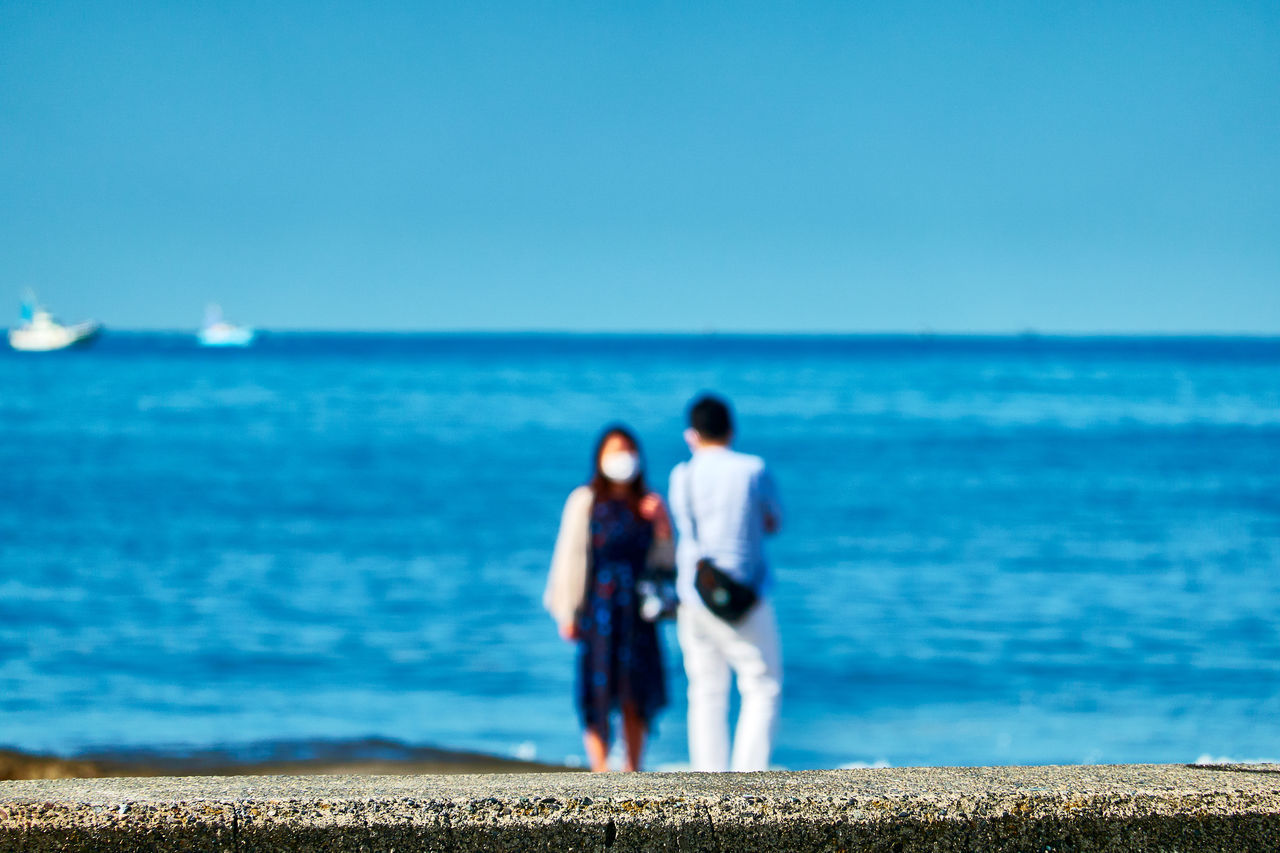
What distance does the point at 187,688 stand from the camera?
10.5 meters

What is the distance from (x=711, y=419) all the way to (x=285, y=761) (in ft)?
13.5

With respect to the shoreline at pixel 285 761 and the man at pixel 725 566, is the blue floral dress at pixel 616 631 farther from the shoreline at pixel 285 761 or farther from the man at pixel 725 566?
the shoreline at pixel 285 761

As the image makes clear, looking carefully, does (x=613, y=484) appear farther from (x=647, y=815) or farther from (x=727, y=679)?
(x=647, y=815)

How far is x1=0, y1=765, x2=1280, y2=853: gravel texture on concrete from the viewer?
1.83 meters

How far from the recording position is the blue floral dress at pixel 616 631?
553cm

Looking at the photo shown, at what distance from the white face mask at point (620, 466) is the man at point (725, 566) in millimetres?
249

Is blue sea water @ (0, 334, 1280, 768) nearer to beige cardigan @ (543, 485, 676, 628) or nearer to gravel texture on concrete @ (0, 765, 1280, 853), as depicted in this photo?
beige cardigan @ (543, 485, 676, 628)

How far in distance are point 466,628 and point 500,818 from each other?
11594 millimetres

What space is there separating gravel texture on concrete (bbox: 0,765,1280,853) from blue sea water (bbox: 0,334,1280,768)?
6.21 meters

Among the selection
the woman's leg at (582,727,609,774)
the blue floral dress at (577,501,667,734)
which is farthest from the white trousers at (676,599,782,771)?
the woman's leg at (582,727,609,774)

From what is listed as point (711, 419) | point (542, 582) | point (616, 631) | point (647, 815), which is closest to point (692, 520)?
point (711, 419)

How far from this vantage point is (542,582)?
55.4 ft

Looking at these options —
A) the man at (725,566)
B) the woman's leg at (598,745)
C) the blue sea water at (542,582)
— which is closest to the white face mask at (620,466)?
the man at (725,566)

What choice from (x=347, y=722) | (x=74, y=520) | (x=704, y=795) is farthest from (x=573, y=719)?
(x=74, y=520)
